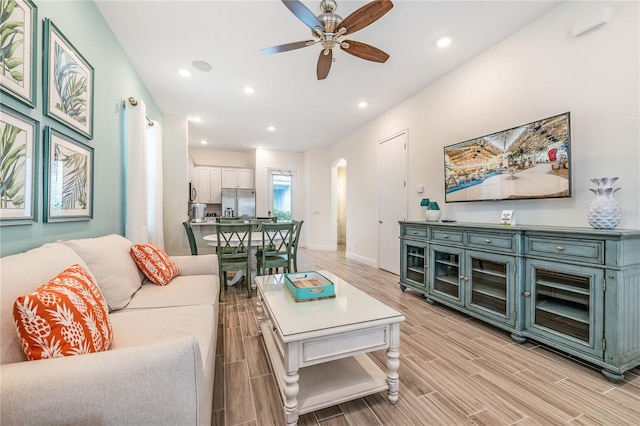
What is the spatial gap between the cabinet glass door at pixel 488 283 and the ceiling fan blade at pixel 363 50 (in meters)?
Result: 2.15

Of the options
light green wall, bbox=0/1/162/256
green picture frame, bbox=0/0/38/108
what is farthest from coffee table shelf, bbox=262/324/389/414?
green picture frame, bbox=0/0/38/108

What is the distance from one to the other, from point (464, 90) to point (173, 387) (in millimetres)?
3847

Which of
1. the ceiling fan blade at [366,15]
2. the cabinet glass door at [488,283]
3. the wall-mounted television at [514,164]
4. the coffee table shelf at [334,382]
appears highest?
the ceiling fan blade at [366,15]

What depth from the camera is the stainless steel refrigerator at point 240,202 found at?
23.5 ft

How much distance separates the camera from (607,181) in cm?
183

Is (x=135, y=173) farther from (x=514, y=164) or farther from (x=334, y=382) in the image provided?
(x=514, y=164)

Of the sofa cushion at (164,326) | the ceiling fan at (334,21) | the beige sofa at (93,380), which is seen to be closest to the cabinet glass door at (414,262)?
the ceiling fan at (334,21)

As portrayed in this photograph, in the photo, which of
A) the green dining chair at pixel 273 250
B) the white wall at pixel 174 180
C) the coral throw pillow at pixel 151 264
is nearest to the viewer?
the coral throw pillow at pixel 151 264

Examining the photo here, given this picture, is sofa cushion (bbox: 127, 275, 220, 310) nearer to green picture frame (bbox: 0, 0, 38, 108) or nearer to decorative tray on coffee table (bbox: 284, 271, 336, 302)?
decorative tray on coffee table (bbox: 284, 271, 336, 302)

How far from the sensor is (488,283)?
2.50m

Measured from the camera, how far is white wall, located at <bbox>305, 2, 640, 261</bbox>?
1898mm

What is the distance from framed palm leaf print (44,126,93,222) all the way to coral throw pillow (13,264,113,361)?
781 mm

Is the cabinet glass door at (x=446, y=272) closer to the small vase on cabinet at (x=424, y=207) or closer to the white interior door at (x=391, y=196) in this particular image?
the small vase on cabinet at (x=424, y=207)

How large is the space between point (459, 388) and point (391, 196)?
3243mm
